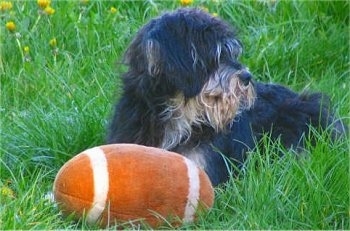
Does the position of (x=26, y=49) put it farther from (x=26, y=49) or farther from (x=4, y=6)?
(x=4, y=6)

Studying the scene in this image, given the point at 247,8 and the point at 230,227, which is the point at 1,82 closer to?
the point at 247,8

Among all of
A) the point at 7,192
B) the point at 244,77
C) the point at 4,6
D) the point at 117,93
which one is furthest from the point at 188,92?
the point at 4,6

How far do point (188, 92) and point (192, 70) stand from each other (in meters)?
0.12

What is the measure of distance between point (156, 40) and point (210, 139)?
0.67 m

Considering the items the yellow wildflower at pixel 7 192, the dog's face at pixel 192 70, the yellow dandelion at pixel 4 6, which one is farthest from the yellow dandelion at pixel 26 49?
the yellow wildflower at pixel 7 192

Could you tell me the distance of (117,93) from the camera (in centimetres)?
614

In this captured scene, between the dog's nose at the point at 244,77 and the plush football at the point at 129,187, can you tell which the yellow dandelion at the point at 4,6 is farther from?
the plush football at the point at 129,187

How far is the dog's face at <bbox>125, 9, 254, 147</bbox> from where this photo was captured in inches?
220

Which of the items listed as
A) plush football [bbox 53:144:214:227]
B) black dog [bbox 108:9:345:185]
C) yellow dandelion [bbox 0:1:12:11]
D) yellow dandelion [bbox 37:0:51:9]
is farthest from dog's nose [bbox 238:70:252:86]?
yellow dandelion [bbox 0:1:12:11]

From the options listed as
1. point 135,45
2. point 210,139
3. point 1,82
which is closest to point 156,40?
point 135,45

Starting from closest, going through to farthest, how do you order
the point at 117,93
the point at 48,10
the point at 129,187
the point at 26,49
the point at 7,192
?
the point at 129,187, the point at 7,192, the point at 117,93, the point at 26,49, the point at 48,10

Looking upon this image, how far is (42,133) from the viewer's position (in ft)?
20.6

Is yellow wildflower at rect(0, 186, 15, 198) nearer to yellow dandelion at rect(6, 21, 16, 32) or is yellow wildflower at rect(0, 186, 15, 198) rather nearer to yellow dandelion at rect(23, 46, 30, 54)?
yellow dandelion at rect(23, 46, 30, 54)

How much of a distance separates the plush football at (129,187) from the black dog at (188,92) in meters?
0.64
